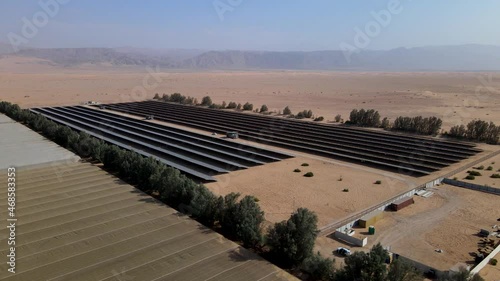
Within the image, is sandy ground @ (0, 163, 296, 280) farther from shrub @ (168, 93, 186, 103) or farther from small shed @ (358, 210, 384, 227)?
shrub @ (168, 93, 186, 103)

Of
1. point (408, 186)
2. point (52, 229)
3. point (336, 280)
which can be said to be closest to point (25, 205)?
point (52, 229)

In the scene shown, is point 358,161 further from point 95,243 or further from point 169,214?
point 95,243

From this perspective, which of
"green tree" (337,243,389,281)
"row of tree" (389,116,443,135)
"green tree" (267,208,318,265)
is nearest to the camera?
"green tree" (337,243,389,281)

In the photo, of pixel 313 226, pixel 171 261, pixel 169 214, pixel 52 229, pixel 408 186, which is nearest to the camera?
pixel 171 261

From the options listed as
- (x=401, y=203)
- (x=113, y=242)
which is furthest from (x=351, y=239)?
(x=113, y=242)

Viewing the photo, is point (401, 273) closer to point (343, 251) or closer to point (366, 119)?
point (343, 251)

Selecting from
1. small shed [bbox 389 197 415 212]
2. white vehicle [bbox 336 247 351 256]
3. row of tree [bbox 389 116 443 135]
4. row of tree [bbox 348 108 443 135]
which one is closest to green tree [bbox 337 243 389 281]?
white vehicle [bbox 336 247 351 256]
